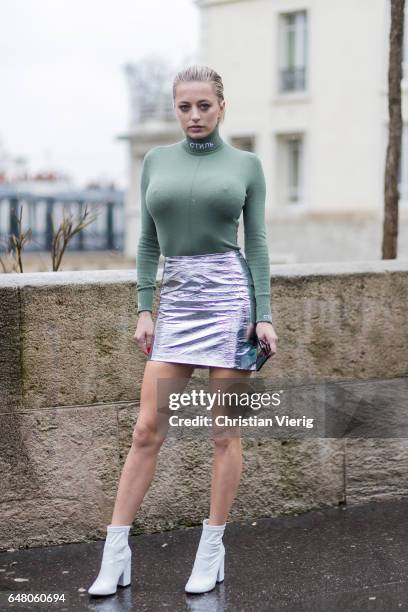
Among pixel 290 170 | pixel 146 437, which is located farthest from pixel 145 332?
pixel 290 170

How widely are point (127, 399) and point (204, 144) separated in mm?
1373

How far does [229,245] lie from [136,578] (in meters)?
1.36

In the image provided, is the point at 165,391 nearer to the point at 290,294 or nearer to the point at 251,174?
the point at 251,174

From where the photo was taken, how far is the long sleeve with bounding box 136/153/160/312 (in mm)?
4336

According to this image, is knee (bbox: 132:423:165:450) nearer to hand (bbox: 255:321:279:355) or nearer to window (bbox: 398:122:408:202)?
hand (bbox: 255:321:279:355)

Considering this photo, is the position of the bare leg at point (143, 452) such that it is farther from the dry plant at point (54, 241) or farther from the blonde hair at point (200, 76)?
the dry plant at point (54, 241)

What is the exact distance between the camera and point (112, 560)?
4.31 m

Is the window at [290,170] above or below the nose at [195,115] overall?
below

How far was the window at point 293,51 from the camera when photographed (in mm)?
36156

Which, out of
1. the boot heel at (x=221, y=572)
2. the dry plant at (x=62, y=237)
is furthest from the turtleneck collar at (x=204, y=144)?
the dry plant at (x=62, y=237)

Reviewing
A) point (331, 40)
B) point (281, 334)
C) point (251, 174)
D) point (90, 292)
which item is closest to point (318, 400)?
point (281, 334)

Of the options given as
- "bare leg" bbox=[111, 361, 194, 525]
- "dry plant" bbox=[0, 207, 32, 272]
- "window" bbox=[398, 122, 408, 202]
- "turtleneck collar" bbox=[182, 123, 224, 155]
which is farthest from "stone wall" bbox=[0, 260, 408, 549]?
"window" bbox=[398, 122, 408, 202]

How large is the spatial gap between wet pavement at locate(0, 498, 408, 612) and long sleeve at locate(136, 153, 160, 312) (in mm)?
1074

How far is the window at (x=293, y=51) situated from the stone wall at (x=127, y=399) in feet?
103
